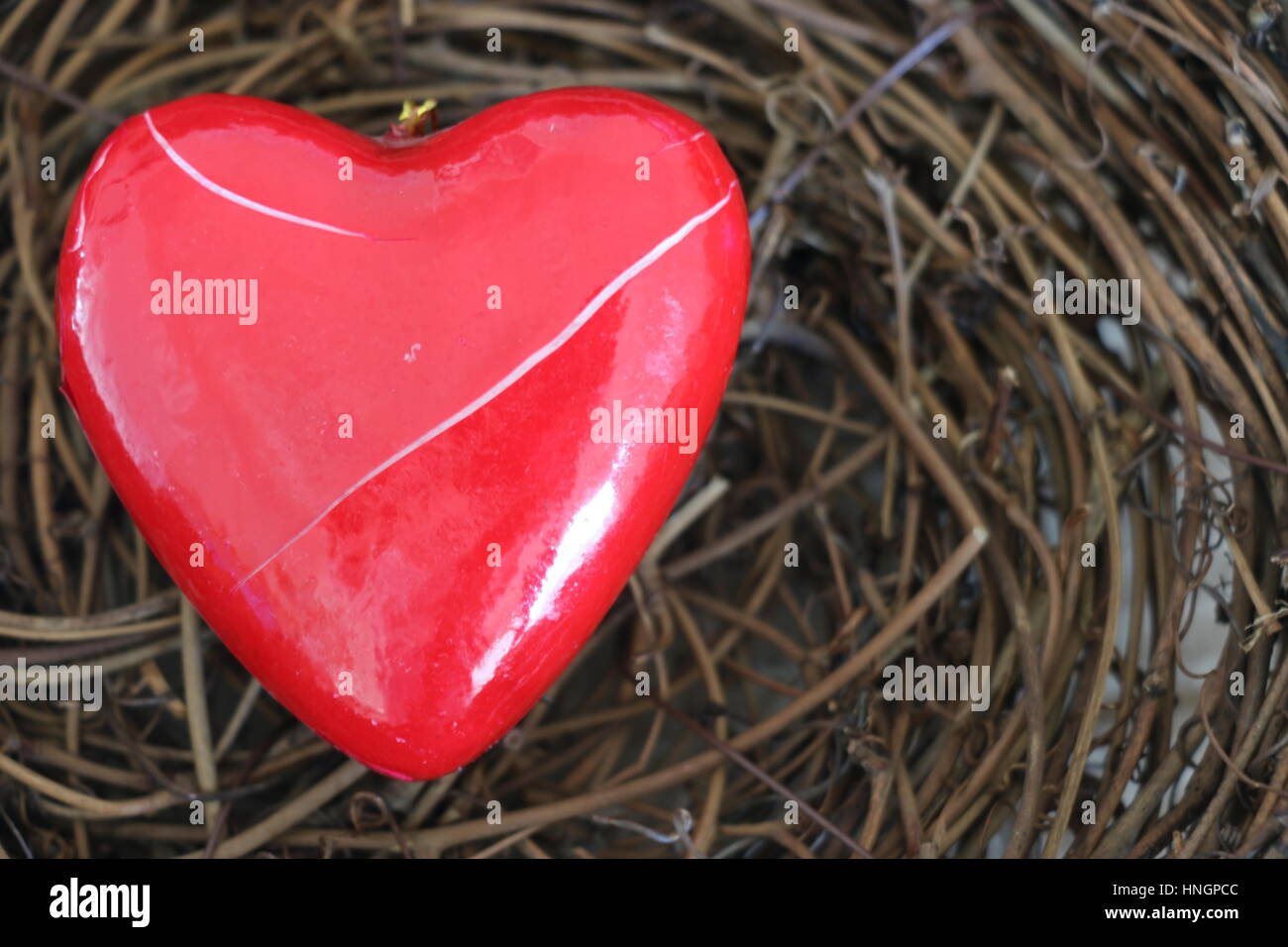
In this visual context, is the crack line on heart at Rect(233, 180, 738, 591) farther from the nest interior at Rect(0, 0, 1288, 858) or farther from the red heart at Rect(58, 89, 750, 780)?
the nest interior at Rect(0, 0, 1288, 858)

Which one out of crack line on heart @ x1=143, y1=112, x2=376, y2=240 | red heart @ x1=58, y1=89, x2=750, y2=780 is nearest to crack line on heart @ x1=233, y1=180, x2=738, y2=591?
red heart @ x1=58, y1=89, x2=750, y2=780

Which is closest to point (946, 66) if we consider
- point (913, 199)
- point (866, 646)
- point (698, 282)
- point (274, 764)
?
point (913, 199)

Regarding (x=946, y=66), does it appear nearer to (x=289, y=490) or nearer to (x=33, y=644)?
(x=289, y=490)

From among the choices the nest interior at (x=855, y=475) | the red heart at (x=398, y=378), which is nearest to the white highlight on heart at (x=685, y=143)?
the red heart at (x=398, y=378)

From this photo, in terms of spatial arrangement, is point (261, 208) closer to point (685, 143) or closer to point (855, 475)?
point (685, 143)

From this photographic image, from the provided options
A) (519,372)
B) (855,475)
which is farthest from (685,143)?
(855,475)

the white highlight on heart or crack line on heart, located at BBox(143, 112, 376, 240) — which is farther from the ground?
the white highlight on heart

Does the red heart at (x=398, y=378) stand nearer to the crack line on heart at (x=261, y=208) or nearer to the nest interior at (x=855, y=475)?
the crack line on heart at (x=261, y=208)
